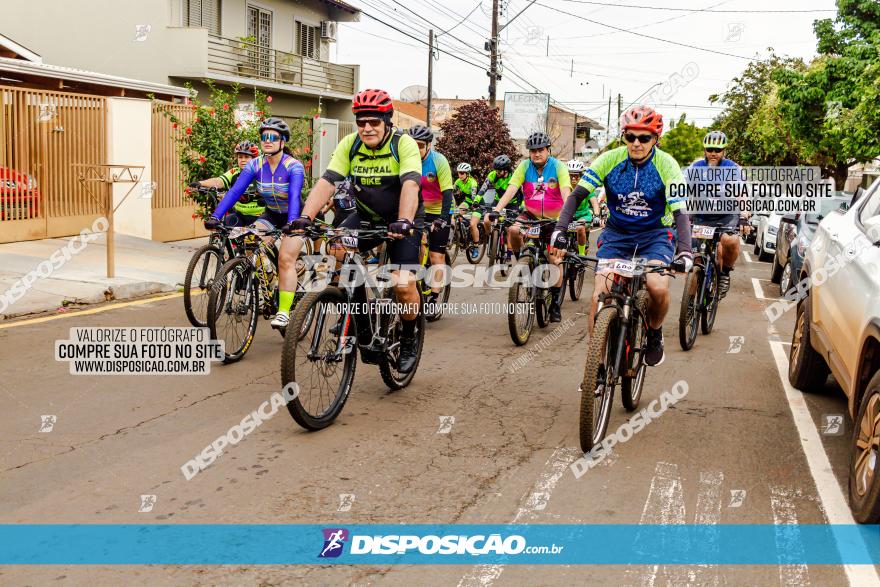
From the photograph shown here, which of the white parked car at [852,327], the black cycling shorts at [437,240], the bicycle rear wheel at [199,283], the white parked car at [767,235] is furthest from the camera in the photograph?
the white parked car at [767,235]

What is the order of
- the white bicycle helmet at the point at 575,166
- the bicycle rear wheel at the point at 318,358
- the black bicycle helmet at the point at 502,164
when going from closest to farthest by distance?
the bicycle rear wheel at the point at 318,358 → the white bicycle helmet at the point at 575,166 → the black bicycle helmet at the point at 502,164

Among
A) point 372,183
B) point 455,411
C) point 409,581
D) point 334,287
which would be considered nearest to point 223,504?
point 409,581

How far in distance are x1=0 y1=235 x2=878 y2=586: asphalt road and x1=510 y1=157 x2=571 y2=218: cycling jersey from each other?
8.44ft

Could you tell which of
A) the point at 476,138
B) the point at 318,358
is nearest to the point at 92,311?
the point at 318,358

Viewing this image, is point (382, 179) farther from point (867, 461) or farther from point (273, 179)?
point (867, 461)

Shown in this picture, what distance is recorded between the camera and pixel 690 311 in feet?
31.4

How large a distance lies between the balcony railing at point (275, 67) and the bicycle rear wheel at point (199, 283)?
16214 mm

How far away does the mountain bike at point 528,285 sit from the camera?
9.30 metres

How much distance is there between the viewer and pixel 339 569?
13.4ft

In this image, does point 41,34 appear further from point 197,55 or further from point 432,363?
point 432,363

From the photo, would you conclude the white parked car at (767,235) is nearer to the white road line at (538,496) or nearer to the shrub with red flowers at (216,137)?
the shrub with red flowers at (216,137)

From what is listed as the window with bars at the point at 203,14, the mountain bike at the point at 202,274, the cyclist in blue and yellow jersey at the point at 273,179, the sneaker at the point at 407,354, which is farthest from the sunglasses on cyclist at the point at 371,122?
the window with bars at the point at 203,14

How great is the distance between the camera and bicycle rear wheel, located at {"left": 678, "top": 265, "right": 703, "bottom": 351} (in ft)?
30.7

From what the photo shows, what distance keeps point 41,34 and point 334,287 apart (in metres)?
23.3
